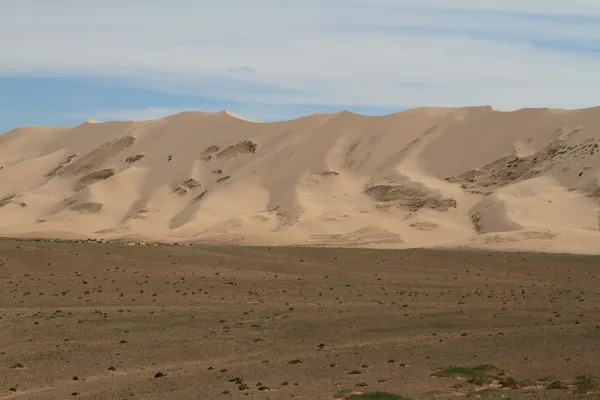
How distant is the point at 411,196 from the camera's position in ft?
277

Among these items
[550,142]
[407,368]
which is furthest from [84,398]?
[550,142]

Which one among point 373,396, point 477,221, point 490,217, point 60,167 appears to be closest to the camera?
point 373,396

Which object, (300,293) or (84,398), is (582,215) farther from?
(84,398)

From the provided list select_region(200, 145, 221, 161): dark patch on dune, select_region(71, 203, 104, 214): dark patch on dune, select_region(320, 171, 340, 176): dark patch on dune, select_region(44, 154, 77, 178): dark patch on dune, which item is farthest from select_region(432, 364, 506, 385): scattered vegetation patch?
select_region(44, 154, 77, 178): dark patch on dune

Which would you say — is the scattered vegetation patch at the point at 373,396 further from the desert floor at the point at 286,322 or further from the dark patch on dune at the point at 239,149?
the dark patch on dune at the point at 239,149

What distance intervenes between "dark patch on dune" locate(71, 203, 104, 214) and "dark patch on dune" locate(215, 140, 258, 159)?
14.0 metres

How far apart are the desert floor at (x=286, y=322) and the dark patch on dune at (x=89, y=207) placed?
44.2 metres

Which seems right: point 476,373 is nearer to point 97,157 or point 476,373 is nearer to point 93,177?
point 93,177

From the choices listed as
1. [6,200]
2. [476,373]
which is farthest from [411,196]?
[476,373]

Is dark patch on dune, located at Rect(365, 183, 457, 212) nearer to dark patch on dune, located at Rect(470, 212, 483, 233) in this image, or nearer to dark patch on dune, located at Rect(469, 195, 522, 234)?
dark patch on dune, located at Rect(469, 195, 522, 234)

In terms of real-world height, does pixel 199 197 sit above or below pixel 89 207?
above

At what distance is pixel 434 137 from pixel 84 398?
263 feet

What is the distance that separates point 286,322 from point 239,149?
74.2m

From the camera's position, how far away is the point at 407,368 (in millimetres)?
24094
